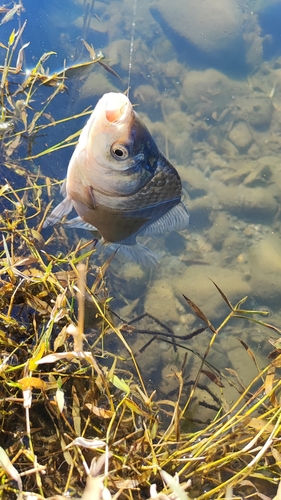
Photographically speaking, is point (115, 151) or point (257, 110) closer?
point (115, 151)

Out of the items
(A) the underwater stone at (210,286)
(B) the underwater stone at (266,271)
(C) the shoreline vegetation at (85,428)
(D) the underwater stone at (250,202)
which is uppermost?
(C) the shoreline vegetation at (85,428)

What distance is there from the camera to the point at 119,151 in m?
1.77

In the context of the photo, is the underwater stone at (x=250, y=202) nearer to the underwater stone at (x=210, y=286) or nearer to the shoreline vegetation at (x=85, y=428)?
the underwater stone at (x=210, y=286)

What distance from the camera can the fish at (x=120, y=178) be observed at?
5.63 feet

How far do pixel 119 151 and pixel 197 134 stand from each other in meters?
3.70

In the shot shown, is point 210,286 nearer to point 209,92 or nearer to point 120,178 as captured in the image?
point 120,178

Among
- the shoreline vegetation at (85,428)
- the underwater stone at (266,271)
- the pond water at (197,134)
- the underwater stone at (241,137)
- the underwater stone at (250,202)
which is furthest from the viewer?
the underwater stone at (241,137)

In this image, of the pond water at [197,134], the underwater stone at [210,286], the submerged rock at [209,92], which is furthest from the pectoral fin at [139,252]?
the submerged rock at [209,92]

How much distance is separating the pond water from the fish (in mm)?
1347

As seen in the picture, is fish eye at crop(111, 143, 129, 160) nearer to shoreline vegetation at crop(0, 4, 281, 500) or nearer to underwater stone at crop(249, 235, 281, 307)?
shoreline vegetation at crop(0, 4, 281, 500)

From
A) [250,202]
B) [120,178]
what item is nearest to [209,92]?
[250,202]

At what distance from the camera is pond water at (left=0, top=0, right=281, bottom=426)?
3732 millimetres

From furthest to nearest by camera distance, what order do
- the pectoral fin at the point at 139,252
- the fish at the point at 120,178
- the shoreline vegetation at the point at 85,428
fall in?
the pectoral fin at the point at 139,252 → the fish at the point at 120,178 → the shoreline vegetation at the point at 85,428

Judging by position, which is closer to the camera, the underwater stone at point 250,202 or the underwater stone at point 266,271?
the underwater stone at point 266,271
